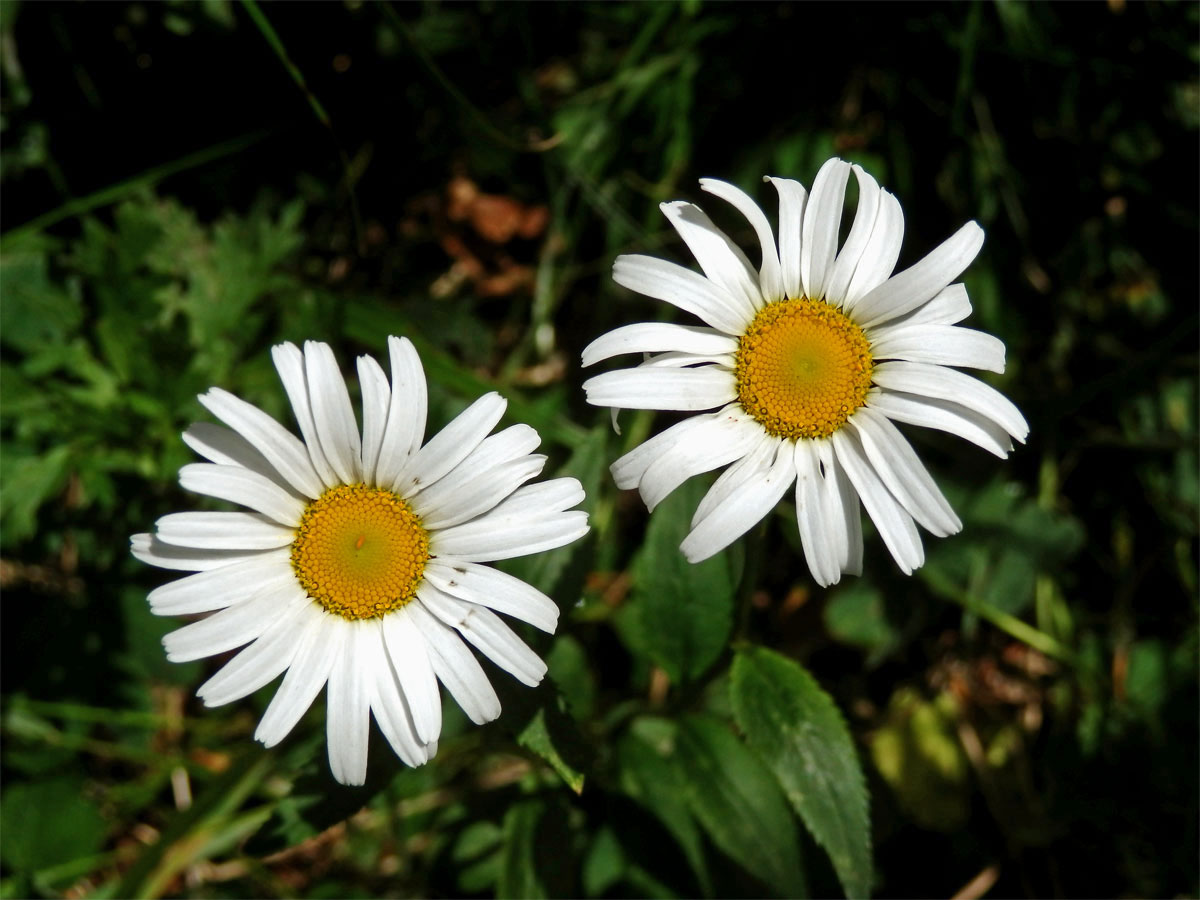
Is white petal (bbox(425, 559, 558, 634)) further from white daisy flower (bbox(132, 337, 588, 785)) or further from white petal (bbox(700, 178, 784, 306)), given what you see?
white petal (bbox(700, 178, 784, 306))

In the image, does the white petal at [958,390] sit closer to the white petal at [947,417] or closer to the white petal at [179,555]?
the white petal at [947,417]

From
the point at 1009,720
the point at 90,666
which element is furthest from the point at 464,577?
the point at 1009,720

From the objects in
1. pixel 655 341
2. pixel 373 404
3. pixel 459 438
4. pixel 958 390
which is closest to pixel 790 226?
pixel 655 341

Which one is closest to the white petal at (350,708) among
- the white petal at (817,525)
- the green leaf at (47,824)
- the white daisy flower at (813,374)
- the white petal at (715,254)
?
the white daisy flower at (813,374)

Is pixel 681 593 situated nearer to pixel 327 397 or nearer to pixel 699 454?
pixel 699 454

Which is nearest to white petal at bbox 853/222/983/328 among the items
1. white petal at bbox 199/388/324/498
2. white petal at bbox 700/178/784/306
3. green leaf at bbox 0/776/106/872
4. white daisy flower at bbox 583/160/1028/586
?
white daisy flower at bbox 583/160/1028/586
